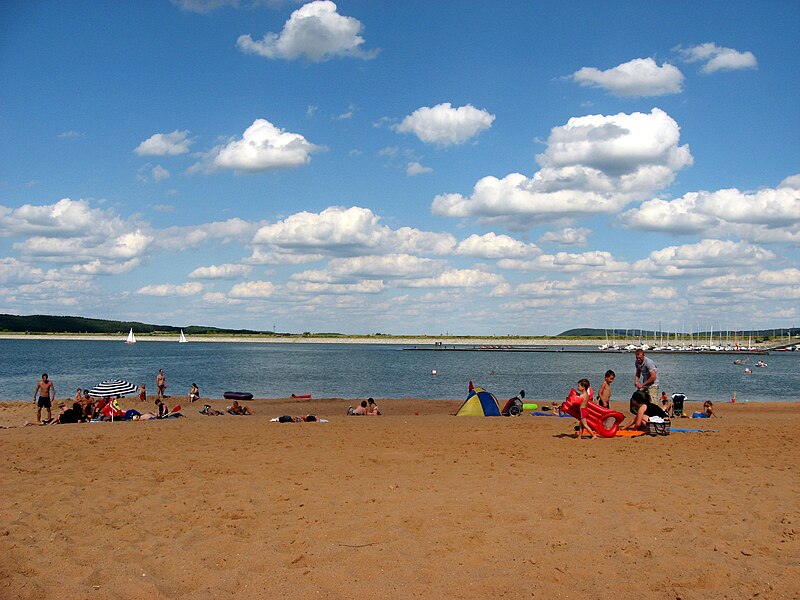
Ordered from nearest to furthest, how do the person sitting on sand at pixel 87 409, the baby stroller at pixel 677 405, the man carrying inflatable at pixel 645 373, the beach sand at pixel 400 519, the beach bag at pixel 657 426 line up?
the beach sand at pixel 400 519, the beach bag at pixel 657 426, the man carrying inflatable at pixel 645 373, the person sitting on sand at pixel 87 409, the baby stroller at pixel 677 405

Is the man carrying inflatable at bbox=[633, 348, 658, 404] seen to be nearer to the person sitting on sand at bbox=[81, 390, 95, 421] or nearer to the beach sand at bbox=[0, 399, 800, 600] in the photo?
the beach sand at bbox=[0, 399, 800, 600]

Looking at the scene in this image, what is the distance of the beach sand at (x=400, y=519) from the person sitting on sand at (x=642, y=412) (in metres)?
1.15

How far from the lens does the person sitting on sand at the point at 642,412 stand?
50.9ft

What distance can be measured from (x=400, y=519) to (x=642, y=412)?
915 cm

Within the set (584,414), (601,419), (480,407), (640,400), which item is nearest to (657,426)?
(640,400)

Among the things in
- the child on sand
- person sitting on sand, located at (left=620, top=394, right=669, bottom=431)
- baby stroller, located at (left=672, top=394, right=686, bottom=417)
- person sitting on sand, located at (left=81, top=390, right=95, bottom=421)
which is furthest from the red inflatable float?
person sitting on sand, located at (left=81, top=390, right=95, bottom=421)

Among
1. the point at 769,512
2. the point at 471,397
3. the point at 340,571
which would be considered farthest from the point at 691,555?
the point at 471,397

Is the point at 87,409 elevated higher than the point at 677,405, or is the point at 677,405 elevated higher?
the point at 677,405

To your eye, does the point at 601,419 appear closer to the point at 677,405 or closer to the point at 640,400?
the point at 640,400

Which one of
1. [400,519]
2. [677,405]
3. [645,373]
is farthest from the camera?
[677,405]

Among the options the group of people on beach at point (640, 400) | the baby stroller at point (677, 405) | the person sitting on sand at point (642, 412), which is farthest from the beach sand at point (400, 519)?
the baby stroller at point (677, 405)

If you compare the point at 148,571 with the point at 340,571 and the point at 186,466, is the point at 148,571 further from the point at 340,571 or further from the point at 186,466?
the point at 186,466

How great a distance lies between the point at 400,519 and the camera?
8234 mm

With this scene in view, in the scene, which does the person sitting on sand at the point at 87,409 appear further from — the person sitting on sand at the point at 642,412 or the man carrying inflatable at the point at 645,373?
the man carrying inflatable at the point at 645,373
